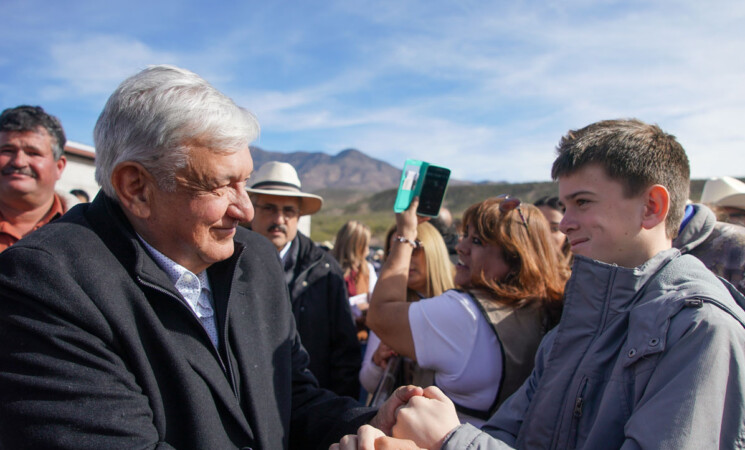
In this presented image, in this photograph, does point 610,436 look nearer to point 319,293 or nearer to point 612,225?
point 612,225

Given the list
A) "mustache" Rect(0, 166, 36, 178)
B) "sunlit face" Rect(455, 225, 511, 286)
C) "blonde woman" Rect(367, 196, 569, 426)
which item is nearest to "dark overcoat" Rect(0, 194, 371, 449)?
"blonde woman" Rect(367, 196, 569, 426)

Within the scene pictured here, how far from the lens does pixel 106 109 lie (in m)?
1.49

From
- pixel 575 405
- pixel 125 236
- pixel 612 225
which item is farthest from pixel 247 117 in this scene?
pixel 575 405

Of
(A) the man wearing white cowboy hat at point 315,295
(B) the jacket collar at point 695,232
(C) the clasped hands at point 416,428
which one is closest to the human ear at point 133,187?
(C) the clasped hands at point 416,428

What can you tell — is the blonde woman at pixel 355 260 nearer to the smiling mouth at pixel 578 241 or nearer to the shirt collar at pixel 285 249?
the shirt collar at pixel 285 249

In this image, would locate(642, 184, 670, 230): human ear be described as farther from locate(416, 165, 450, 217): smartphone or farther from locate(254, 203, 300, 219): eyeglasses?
locate(254, 203, 300, 219): eyeglasses

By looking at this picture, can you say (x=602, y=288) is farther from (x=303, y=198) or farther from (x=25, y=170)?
(x=25, y=170)

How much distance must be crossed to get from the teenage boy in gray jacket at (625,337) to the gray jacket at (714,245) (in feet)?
2.03

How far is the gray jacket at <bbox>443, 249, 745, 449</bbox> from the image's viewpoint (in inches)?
45.2

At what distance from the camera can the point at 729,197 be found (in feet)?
11.3

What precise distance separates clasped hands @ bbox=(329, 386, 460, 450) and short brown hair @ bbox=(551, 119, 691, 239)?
967mm

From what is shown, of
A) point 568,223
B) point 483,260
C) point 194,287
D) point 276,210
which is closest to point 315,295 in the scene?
point 276,210

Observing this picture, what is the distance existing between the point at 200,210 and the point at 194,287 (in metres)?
0.29

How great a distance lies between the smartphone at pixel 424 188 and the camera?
2990 millimetres
